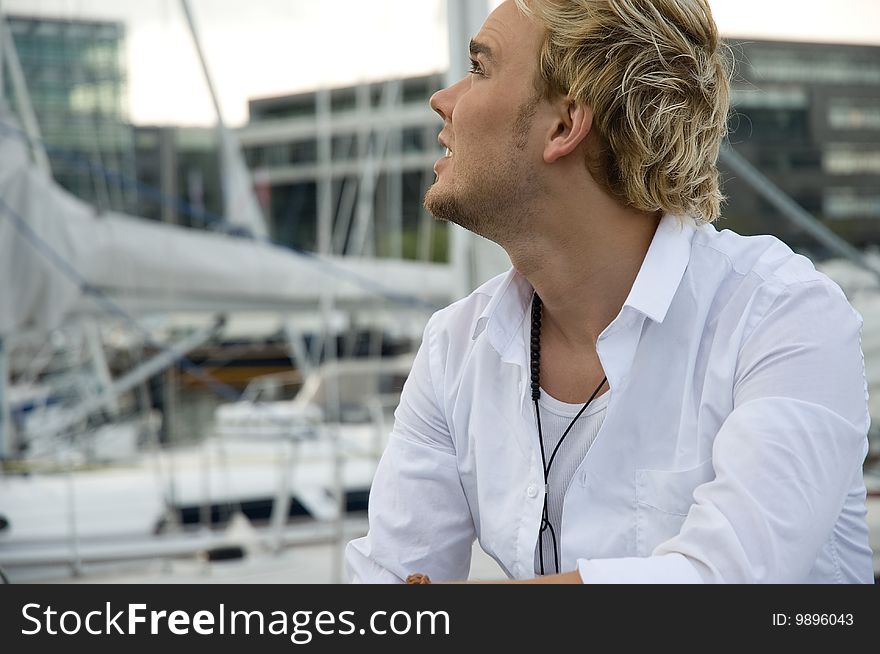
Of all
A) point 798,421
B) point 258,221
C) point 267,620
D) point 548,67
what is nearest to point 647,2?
point 548,67

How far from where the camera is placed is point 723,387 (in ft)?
3.87

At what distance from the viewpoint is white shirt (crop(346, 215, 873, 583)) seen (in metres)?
1.05

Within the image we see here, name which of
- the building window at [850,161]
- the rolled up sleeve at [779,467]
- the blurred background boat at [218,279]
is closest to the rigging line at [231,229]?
the blurred background boat at [218,279]

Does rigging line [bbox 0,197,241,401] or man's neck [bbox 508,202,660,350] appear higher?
man's neck [bbox 508,202,660,350]

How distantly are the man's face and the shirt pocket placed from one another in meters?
0.36

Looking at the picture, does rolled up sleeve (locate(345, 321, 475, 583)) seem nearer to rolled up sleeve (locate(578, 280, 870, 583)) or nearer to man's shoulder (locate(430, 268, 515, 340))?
man's shoulder (locate(430, 268, 515, 340))

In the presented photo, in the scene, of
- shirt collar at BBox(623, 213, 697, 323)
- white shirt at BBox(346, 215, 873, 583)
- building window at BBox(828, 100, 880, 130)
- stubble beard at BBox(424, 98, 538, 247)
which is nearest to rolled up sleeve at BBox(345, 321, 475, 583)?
white shirt at BBox(346, 215, 873, 583)

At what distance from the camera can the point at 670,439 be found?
1224mm

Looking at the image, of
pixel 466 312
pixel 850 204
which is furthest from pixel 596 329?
pixel 850 204

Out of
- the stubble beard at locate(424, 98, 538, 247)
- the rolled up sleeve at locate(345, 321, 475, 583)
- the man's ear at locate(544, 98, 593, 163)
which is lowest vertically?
the rolled up sleeve at locate(345, 321, 475, 583)

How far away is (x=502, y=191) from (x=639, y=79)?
22cm

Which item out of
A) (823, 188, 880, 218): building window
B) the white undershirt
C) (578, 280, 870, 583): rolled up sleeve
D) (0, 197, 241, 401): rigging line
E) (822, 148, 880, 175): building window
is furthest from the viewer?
(822, 148, 880, 175): building window

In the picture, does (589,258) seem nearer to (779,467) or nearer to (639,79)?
(639,79)

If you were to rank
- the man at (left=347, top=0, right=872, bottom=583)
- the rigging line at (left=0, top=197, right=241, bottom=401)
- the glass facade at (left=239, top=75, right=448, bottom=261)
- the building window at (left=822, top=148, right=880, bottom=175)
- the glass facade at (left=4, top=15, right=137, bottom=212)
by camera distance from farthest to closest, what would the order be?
the glass facade at (left=239, top=75, right=448, bottom=261) → the building window at (left=822, top=148, right=880, bottom=175) → the glass facade at (left=4, top=15, right=137, bottom=212) → the rigging line at (left=0, top=197, right=241, bottom=401) → the man at (left=347, top=0, right=872, bottom=583)
